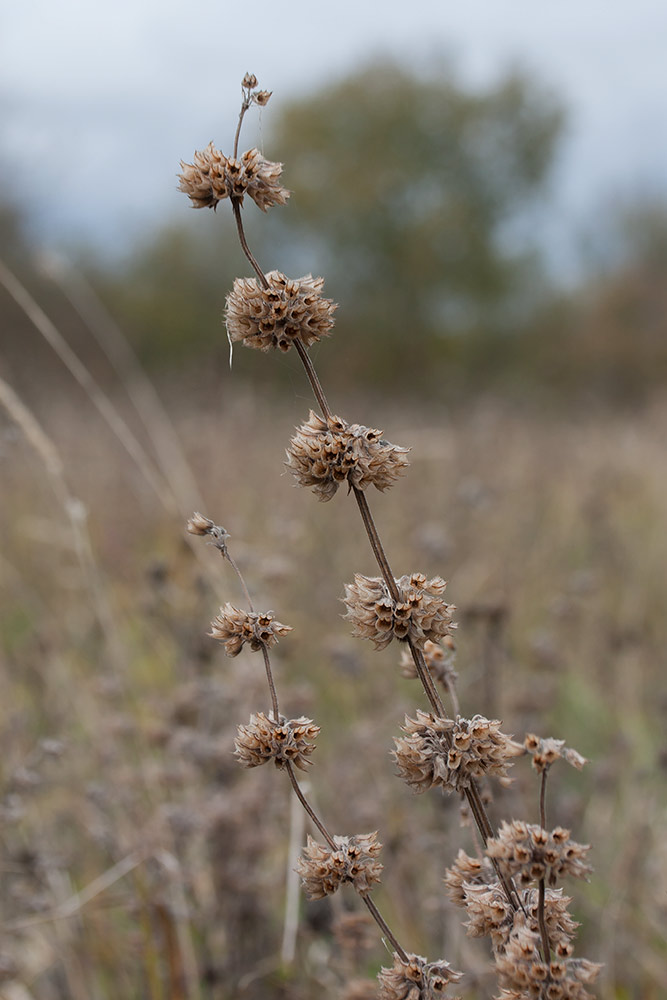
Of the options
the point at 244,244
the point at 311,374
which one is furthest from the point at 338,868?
the point at 244,244

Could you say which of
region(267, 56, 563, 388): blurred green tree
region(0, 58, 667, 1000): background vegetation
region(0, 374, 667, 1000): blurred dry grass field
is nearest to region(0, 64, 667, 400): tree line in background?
region(267, 56, 563, 388): blurred green tree

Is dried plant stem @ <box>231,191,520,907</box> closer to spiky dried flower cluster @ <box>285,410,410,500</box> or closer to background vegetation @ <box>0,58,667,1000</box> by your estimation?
spiky dried flower cluster @ <box>285,410,410,500</box>

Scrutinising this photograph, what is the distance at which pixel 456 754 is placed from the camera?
2.65ft

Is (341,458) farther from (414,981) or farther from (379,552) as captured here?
(414,981)

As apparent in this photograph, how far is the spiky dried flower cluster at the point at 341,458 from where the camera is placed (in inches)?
31.4

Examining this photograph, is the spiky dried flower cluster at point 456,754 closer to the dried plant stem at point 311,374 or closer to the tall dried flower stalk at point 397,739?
the tall dried flower stalk at point 397,739

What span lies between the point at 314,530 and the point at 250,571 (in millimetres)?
1486

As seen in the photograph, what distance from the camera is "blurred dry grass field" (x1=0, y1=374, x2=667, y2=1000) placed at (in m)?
2.01

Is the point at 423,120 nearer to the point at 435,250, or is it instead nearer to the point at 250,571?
the point at 435,250

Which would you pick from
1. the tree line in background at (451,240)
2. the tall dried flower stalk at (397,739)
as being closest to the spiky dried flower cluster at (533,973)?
the tall dried flower stalk at (397,739)

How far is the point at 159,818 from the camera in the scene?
210 centimetres

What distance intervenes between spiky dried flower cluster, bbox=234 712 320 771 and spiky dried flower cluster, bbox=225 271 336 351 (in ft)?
1.20

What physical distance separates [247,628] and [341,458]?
7.9 inches

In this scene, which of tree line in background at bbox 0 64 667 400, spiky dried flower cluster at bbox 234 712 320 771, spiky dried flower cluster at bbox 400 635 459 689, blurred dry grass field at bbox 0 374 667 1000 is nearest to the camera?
spiky dried flower cluster at bbox 234 712 320 771
